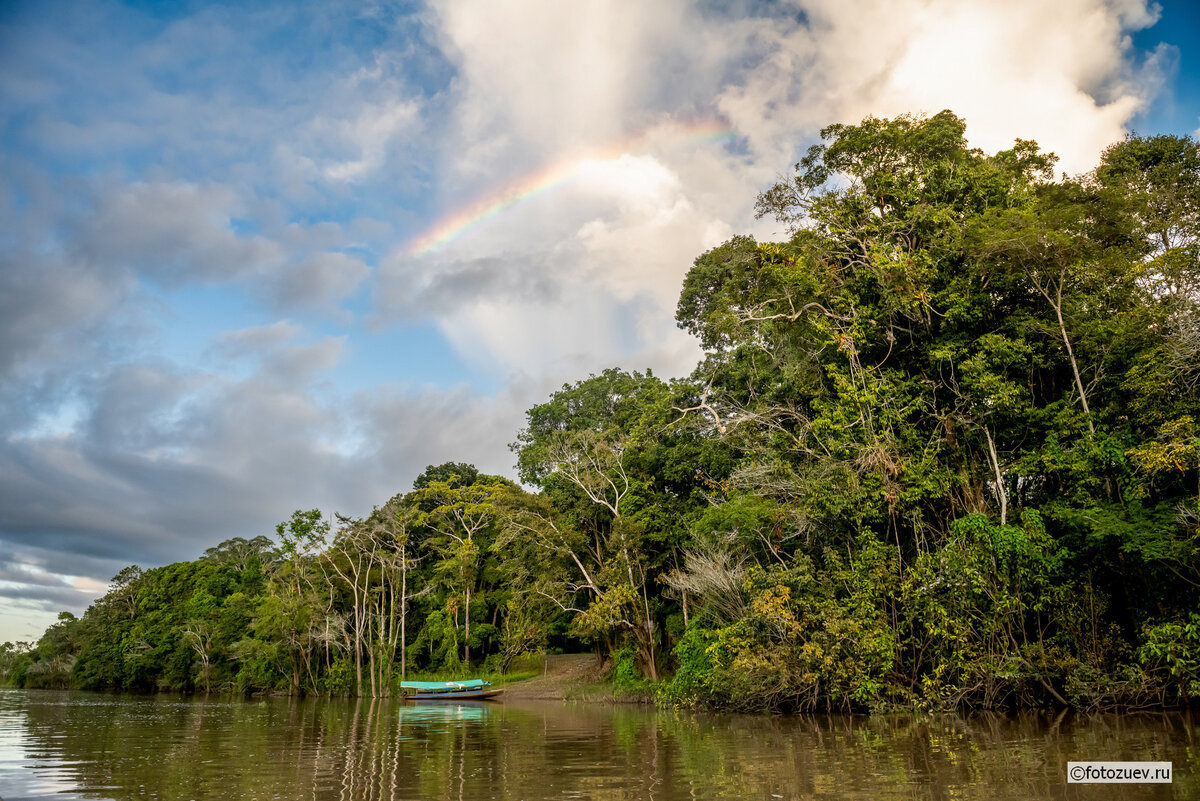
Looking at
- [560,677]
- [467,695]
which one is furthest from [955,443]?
[560,677]

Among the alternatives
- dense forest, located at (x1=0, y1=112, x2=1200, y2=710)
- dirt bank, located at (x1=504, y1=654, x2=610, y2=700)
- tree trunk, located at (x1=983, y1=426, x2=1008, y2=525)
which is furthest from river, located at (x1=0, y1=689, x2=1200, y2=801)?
dirt bank, located at (x1=504, y1=654, x2=610, y2=700)

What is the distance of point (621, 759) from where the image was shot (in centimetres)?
1243

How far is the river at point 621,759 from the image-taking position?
896cm

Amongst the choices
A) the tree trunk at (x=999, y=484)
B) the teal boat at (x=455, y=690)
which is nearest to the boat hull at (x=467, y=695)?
the teal boat at (x=455, y=690)

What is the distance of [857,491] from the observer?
827 inches

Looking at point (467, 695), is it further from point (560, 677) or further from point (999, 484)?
point (999, 484)

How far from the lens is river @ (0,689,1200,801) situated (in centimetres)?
896

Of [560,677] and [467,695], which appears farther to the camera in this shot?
[560,677]

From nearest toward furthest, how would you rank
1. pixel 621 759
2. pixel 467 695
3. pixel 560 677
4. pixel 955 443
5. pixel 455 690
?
1. pixel 621 759
2. pixel 955 443
3. pixel 467 695
4. pixel 455 690
5. pixel 560 677

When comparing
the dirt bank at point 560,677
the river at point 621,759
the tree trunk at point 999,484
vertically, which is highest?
the tree trunk at point 999,484

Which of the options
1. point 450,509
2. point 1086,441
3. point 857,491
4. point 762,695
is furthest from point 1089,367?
point 450,509

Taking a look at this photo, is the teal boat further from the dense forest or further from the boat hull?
the dense forest

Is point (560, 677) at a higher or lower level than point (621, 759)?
lower

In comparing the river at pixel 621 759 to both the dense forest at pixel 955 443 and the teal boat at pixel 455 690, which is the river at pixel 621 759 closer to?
the dense forest at pixel 955 443
